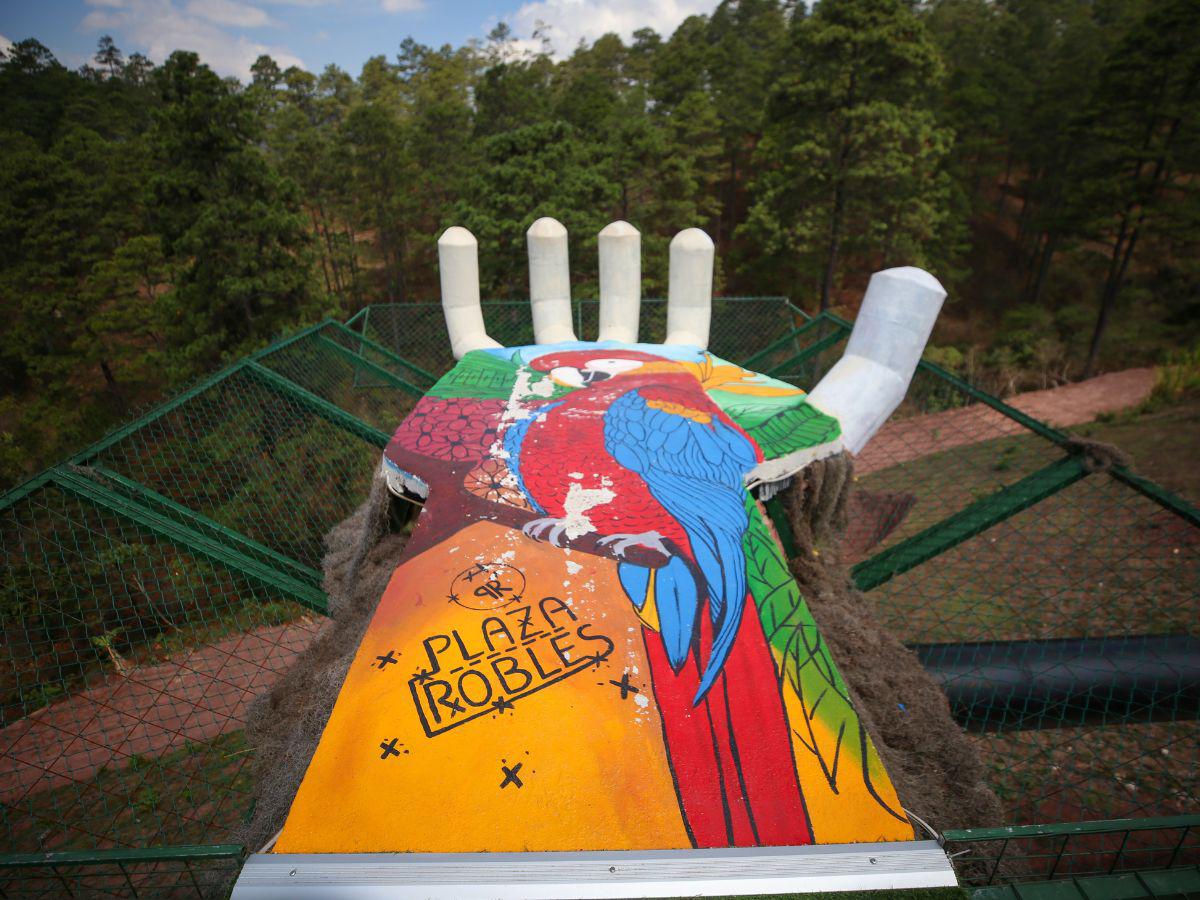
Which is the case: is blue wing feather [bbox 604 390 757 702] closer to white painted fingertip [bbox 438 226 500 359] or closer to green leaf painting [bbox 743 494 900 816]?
green leaf painting [bbox 743 494 900 816]

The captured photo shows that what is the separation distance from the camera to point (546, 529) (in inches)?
129

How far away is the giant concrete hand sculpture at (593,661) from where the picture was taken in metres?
2.11

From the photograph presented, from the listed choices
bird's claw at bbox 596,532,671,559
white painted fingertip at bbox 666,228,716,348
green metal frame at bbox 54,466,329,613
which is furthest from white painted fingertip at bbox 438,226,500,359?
bird's claw at bbox 596,532,671,559

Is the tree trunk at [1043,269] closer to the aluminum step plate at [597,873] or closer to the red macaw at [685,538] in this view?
the red macaw at [685,538]

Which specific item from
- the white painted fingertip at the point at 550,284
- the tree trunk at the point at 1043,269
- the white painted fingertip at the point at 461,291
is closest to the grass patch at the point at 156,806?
the white painted fingertip at the point at 461,291

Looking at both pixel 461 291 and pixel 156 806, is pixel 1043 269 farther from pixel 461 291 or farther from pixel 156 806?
pixel 156 806

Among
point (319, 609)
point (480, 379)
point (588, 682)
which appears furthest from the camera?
point (480, 379)

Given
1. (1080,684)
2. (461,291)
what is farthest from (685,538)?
(461,291)

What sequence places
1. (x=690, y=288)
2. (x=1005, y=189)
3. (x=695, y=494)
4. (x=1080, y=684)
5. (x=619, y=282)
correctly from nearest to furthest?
1. (x=695, y=494)
2. (x=1080, y=684)
3. (x=690, y=288)
4. (x=619, y=282)
5. (x=1005, y=189)

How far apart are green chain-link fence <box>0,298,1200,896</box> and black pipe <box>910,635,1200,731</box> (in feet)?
0.05

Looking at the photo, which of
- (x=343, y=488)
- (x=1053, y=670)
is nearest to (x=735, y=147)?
(x=343, y=488)

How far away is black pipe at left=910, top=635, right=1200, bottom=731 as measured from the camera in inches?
144

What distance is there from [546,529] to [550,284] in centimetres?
405

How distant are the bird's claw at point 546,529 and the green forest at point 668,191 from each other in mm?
10674
